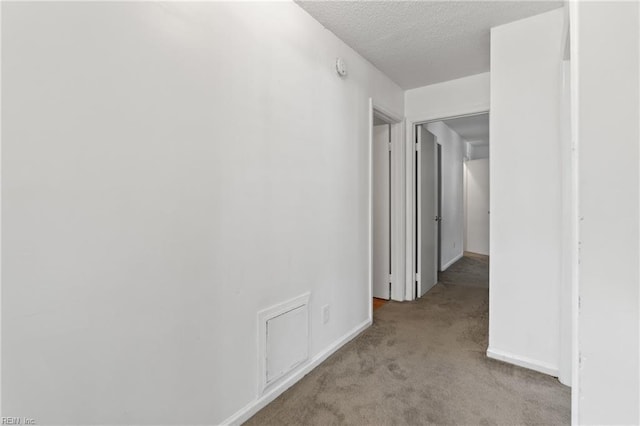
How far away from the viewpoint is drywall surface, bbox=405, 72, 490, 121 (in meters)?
3.07

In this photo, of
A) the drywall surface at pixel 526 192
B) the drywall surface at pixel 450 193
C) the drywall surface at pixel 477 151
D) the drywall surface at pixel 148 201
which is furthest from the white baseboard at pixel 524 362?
the drywall surface at pixel 477 151

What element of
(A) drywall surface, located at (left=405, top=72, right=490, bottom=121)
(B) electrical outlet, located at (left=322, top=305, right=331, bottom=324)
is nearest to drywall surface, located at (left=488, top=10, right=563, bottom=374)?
(A) drywall surface, located at (left=405, top=72, right=490, bottom=121)

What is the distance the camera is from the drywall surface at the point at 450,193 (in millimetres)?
5094

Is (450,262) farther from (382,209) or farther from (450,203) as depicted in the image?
(382,209)

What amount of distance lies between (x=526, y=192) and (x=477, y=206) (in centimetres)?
528

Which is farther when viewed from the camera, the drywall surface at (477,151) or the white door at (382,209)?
the drywall surface at (477,151)

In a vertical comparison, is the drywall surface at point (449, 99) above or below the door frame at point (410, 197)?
above

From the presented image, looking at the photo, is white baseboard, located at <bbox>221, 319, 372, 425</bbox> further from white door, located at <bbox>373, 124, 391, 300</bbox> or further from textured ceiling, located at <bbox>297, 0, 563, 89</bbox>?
textured ceiling, located at <bbox>297, 0, 563, 89</bbox>

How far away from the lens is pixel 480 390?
1.88 metres

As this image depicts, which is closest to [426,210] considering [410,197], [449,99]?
[410,197]

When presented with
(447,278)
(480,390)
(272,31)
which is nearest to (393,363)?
(480,390)

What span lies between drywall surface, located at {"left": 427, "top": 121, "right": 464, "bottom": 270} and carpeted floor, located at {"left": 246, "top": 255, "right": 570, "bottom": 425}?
8.61ft

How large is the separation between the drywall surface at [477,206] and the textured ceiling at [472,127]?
0.62 meters

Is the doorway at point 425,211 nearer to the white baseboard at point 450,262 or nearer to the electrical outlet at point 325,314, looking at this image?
the white baseboard at point 450,262
